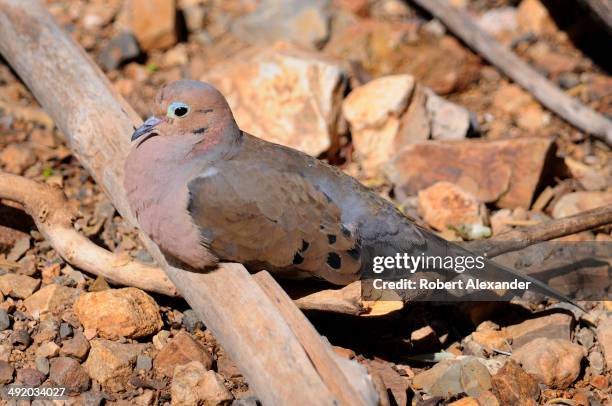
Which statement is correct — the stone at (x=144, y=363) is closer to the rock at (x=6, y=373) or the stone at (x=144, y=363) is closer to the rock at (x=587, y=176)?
the rock at (x=6, y=373)

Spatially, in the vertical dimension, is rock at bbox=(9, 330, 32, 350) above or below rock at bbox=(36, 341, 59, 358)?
above

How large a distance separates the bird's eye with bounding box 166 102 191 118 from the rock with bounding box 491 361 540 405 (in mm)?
1777

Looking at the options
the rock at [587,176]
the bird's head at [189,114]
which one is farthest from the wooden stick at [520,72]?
the bird's head at [189,114]

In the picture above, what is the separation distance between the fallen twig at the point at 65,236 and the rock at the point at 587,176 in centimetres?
281

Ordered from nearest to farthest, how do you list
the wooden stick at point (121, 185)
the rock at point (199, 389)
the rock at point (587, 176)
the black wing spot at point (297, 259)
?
the wooden stick at point (121, 185), the rock at point (199, 389), the black wing spot at point (297, 259), the rock at point (587, 176)

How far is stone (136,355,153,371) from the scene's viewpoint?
3.48 meters

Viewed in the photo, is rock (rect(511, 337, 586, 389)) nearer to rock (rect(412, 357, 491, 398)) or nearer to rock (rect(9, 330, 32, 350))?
rock (rect(412, 357, 491, 398))

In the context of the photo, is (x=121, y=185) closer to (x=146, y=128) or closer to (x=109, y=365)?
(x=146, y=128)

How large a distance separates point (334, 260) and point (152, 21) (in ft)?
10.7

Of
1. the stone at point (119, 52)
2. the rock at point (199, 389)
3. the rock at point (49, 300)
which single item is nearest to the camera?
the rock at point (199, 389)

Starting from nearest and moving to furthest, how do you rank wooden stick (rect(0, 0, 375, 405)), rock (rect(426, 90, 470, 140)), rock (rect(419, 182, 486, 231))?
wooden stick (rect(0, 0, 375, 405)) → rock (rect(419, 182, 486, 231)) → rock (rect(426, 90, 470, 140))

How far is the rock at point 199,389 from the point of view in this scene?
3.25 m

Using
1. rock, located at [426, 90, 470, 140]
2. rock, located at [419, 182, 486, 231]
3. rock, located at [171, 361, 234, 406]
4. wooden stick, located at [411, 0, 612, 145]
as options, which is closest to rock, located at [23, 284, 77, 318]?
rock, located at [171, 361, 234, 406]

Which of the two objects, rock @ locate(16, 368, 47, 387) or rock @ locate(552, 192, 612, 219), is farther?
rock @ locate(552, 192, 612, 219)
